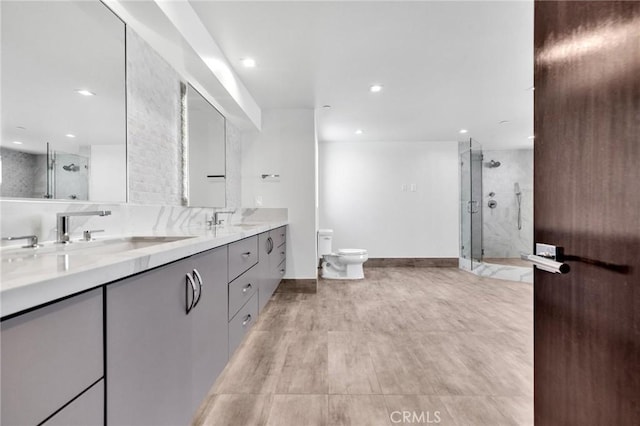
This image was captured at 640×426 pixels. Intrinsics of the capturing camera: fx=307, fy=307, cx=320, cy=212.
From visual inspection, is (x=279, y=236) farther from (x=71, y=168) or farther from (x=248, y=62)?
(x=71, y=168)

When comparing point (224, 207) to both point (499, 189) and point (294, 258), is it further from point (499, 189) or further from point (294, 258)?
point (499, 189)

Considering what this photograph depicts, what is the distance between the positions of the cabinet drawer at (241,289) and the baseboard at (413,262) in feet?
12.4

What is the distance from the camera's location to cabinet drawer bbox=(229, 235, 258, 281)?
166 centimetres

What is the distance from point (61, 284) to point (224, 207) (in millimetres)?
2791

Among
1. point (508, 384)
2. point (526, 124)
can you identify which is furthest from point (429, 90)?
point (508, 384)

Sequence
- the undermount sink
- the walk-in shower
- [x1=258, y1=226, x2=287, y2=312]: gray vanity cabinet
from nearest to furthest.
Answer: the undermount sink < [x1=258, y1=226, x2=287, y2=312]: gray vanity cabinet < the walk-in shower

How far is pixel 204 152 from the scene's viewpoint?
112 inches

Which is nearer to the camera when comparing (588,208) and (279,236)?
(588,208)

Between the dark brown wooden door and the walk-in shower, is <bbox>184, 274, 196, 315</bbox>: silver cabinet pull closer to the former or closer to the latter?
the dark brown wooden door

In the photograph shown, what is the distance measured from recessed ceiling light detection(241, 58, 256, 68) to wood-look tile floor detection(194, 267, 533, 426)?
2.30 metres

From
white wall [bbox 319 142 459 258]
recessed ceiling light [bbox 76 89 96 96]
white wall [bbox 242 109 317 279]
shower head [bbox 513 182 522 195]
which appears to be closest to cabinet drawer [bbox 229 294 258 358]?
recessed ceiling light [bbox 76 89 96 96]

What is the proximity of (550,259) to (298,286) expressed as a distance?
131 inches

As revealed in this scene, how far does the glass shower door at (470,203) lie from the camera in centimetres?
545

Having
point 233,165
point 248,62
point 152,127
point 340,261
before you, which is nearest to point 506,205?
point 340,261
